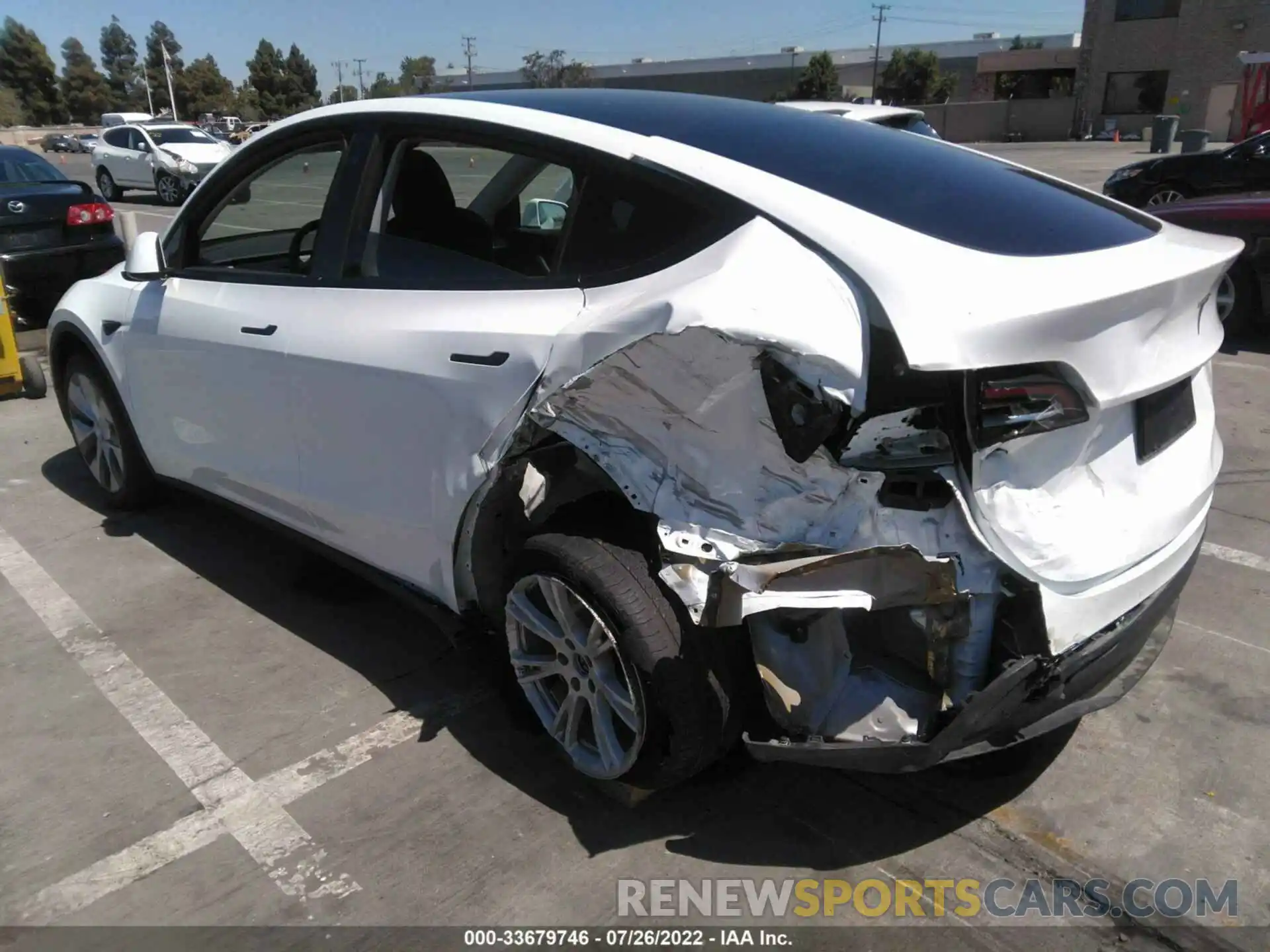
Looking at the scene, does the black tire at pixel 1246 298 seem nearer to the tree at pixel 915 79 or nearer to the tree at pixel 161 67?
the tree at pixel 915 79

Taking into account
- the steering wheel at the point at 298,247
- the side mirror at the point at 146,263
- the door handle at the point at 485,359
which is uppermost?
the steering wheel at the point at 298,247

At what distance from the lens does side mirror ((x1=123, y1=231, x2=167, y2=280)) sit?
390 centimetres

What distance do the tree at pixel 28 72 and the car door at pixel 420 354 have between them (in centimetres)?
10449

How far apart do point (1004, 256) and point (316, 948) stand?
227 cm

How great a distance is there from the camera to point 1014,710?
2129 mm

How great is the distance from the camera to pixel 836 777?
9.36 feet

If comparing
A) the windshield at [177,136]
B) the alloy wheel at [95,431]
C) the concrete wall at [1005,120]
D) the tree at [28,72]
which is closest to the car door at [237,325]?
the alloy wheel at [95,431]

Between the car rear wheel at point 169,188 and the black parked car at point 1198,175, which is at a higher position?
the black parked car at point 1198,175

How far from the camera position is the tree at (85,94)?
94312 mm

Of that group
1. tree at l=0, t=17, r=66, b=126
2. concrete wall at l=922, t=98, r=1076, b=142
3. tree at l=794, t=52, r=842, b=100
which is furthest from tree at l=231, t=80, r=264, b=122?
concrete wall at l=922, t=98, r=1076, b=142

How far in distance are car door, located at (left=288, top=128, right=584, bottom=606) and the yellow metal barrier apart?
4.61 metres

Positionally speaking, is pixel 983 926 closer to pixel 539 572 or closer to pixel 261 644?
pixel 539 572

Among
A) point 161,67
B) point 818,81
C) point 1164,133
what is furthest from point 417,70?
point 1164,133

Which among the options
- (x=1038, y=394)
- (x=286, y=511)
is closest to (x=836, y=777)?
(x=1038, y=394)
